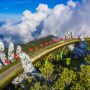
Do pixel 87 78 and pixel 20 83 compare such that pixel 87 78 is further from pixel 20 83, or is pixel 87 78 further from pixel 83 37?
pixel 83 37

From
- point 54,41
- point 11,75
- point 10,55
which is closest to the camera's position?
point 11,75

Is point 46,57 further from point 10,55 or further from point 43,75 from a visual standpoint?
point 43,75

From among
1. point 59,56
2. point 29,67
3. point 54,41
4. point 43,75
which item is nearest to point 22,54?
point 29,67

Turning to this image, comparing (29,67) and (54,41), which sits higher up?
(54,41)

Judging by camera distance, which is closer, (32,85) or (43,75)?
(32,85)

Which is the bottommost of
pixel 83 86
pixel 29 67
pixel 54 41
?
pixel 83 86

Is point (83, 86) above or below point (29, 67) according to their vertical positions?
below

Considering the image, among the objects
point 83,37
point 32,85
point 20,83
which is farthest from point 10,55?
point 83,37

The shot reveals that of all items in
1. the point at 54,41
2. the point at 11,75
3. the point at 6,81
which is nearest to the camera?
the point at 6,81

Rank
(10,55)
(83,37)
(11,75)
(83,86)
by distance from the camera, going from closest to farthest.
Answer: (11,75), (83,86), (10,55), (83,37)
